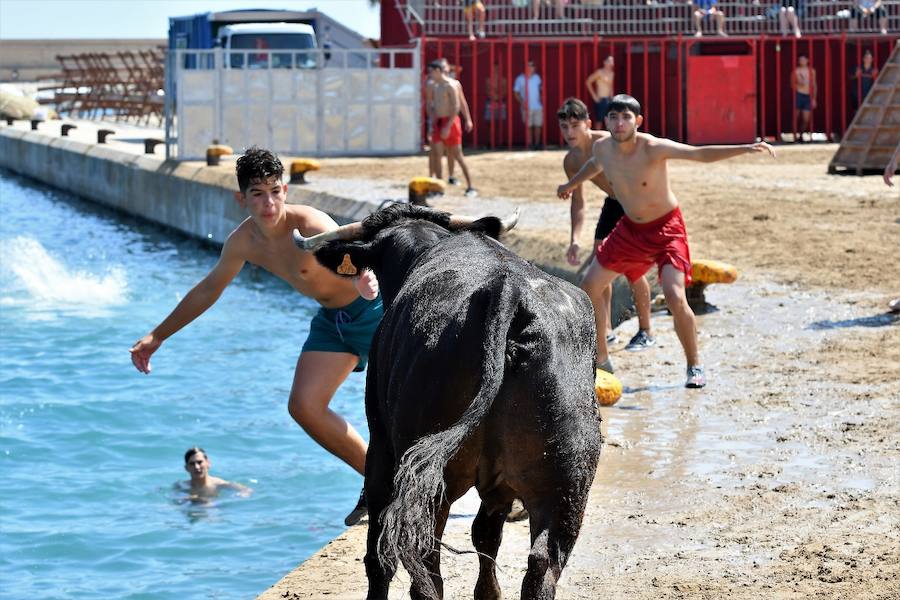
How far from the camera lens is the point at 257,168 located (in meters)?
6.93

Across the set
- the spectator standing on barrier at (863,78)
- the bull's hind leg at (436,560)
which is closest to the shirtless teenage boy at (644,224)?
the bull's hind leg at (436,560)

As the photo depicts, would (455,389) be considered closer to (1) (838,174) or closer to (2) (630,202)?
(2) (630,202)

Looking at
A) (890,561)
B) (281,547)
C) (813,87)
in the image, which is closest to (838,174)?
(813,87)

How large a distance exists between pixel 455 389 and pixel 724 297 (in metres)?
8.07

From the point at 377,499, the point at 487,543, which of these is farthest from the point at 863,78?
the point at 377,499

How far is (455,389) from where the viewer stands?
4.72m

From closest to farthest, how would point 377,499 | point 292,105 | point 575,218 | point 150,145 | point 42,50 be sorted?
1. point 377,499
2. point 575,218
3. point 292,105
4. point 150,145
5. point 42,50

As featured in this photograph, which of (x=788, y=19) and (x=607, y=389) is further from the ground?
(x=788, y=19)

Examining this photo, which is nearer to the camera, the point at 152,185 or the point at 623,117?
the point at 623,117

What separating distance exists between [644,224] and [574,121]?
4.53 ft

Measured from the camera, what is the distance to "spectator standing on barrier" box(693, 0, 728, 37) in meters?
30.3

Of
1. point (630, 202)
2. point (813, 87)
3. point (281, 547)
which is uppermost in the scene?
point (813, 87)

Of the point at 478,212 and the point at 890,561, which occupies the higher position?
the point at 478,212

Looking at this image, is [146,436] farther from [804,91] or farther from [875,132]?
[804,91]
